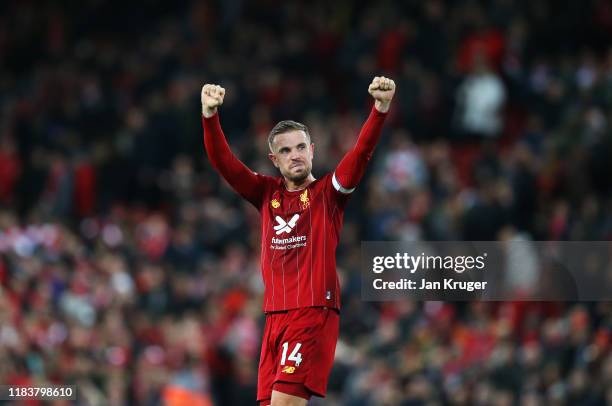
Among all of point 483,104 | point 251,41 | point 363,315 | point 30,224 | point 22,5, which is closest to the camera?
point 363,315

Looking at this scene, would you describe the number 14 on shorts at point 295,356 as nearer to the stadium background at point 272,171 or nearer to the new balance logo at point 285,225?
the new balance logo at point 285,225

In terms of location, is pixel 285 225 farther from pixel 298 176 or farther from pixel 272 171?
pixel 272 171

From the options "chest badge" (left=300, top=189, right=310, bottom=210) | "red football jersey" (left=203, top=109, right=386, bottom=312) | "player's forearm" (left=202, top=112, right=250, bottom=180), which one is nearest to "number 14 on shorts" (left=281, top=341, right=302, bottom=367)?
"red football jersey" (left=203, top=109, right=386, bottom=312)

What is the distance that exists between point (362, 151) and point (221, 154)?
898mm

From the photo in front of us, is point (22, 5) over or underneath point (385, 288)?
over

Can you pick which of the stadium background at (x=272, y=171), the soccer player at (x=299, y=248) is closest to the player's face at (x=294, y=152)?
the soccer player at (x=299, y=248)

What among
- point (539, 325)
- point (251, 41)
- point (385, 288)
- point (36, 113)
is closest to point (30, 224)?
point (36, 113)

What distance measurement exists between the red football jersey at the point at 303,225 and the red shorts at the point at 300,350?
7 cm

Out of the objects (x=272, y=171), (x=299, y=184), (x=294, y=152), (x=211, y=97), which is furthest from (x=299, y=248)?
(x=272, y=171)

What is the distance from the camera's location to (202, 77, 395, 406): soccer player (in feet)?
23.8

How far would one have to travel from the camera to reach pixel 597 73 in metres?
16.0

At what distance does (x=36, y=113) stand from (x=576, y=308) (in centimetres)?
1071

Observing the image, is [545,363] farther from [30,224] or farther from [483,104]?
[30,224]

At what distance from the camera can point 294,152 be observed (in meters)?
7.49
